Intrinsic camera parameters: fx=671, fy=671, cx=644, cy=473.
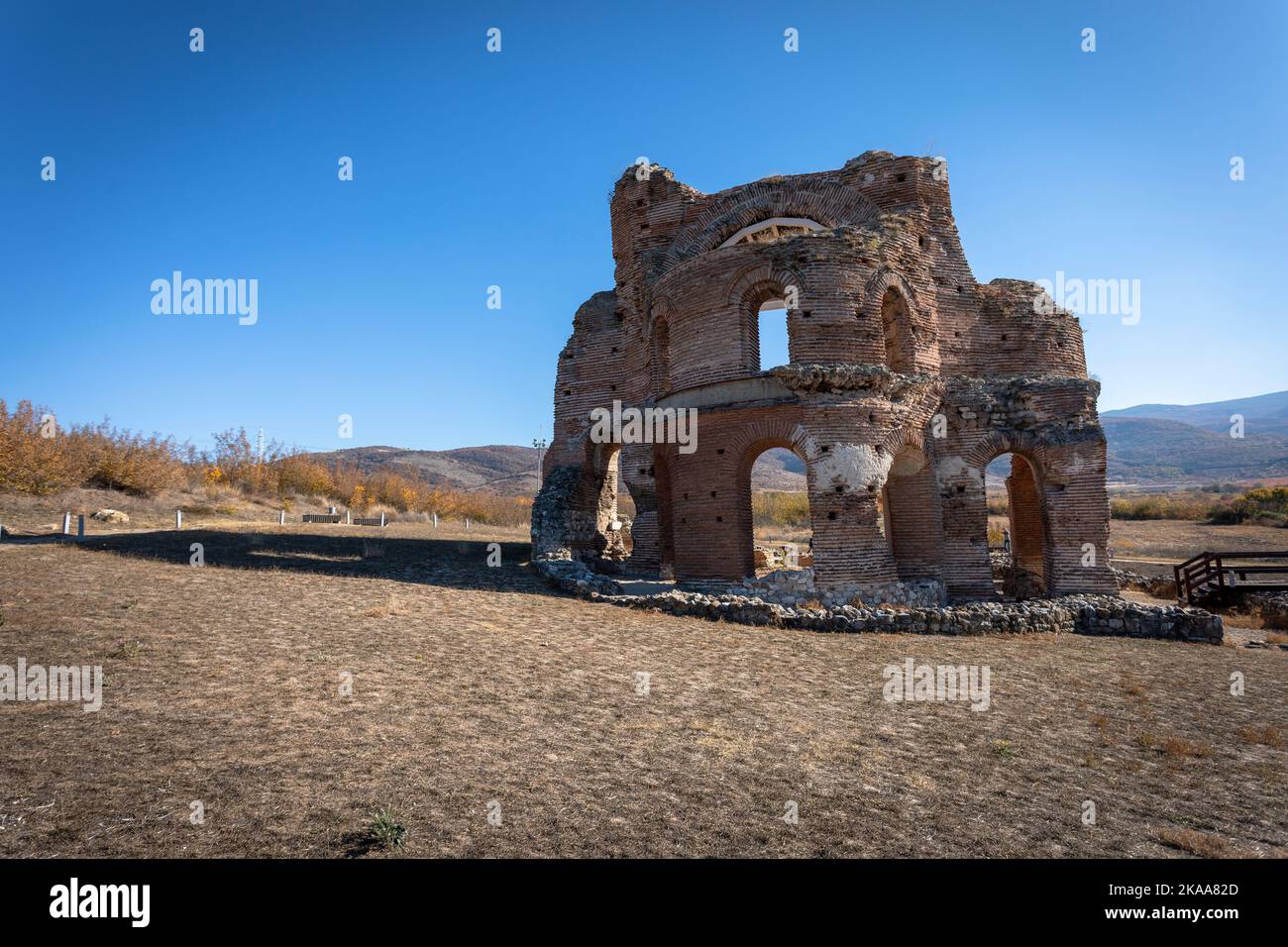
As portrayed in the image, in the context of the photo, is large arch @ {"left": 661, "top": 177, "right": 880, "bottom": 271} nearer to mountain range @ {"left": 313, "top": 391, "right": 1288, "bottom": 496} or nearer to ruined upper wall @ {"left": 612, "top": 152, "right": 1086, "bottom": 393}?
ruined upper wall @ {"left": 612, "top": 152, "right": 1086, "bottom": 393}

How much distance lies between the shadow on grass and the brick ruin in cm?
222

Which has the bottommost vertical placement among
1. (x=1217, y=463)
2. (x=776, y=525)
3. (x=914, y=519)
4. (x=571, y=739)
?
(x=776, y=525)

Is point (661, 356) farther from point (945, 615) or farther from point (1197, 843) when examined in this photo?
point (1197, 843)

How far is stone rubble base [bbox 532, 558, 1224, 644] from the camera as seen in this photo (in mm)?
12000

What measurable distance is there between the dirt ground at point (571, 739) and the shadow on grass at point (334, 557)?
198cm

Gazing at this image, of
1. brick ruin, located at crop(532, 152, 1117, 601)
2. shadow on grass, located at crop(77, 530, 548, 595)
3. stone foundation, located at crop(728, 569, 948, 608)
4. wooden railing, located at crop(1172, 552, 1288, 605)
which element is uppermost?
brick ruin, located at crop(532, 152, 1117, 601)

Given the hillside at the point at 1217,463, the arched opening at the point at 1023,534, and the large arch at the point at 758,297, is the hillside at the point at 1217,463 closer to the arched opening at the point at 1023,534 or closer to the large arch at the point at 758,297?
the arched opening at the point at 1023,534

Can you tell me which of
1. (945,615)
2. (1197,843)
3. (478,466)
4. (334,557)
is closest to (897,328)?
(945,615)

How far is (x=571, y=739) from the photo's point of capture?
5980 millimetres

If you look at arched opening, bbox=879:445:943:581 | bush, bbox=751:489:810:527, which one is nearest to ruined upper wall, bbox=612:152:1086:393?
arched opening, bbox=879:445:943:581

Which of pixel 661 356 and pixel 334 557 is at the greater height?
pixel 661 356

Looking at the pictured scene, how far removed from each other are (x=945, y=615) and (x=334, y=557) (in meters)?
12.9
